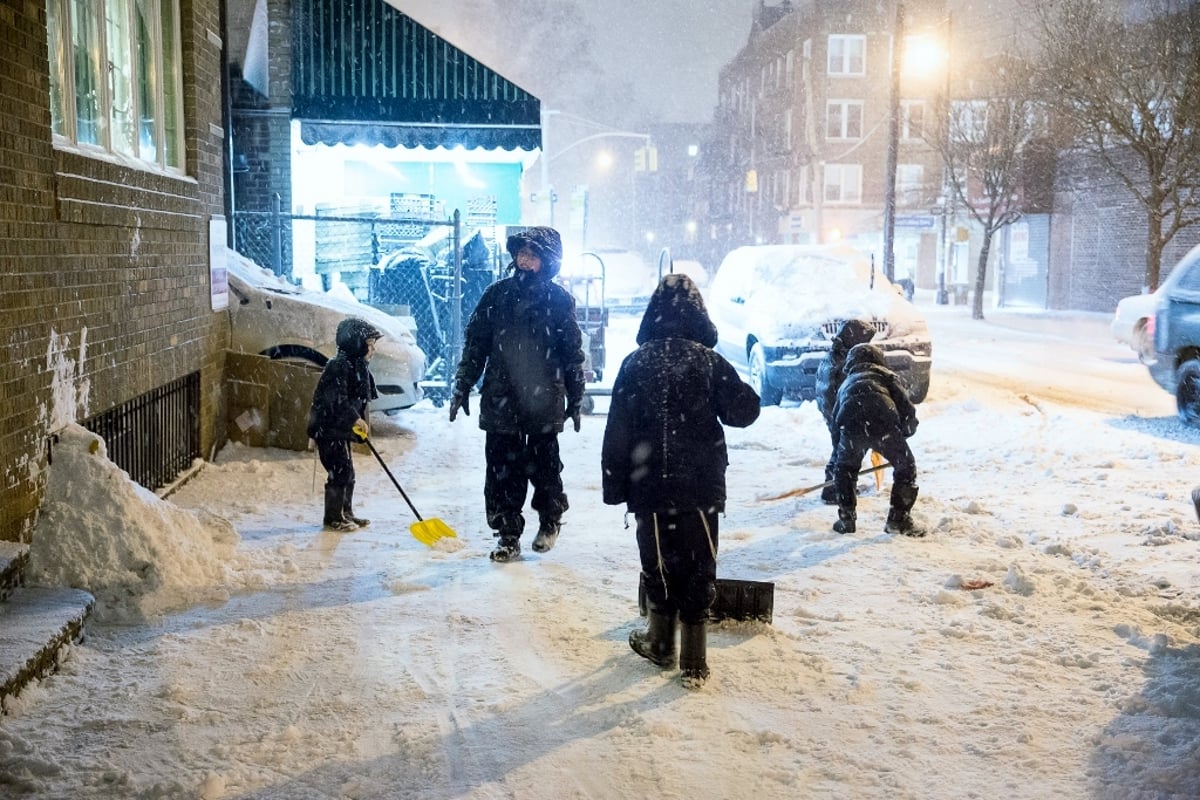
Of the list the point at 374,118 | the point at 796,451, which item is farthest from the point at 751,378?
the point at 374,118

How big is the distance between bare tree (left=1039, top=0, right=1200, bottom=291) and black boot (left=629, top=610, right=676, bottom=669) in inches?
835

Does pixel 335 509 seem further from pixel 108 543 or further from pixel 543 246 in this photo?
pixel 543 246

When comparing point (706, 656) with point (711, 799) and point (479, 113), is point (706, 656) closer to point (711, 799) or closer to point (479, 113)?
point (711, 799)

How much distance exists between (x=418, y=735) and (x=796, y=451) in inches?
269

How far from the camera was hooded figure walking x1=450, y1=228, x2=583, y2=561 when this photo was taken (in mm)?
6473

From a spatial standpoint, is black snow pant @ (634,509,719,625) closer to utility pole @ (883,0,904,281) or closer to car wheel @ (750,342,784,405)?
car wheel @ (750,342,784,405)

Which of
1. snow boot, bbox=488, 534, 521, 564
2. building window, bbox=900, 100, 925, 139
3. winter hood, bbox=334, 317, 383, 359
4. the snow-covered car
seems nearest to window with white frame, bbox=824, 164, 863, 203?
building window, bbox=900, 100, 925, 139

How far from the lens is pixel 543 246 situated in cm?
650

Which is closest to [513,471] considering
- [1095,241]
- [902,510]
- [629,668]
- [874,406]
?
[629,668]

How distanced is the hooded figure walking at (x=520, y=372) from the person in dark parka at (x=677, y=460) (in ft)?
5.74

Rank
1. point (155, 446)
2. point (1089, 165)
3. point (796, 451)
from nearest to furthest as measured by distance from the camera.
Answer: point (155, 446), point (796, 451), point (1089, 165)

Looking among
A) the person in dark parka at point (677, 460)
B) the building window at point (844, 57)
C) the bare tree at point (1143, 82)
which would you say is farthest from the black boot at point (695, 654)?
the building window at point (844, 57)

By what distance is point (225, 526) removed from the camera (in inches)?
252

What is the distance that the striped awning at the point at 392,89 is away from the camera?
52.4 ft
